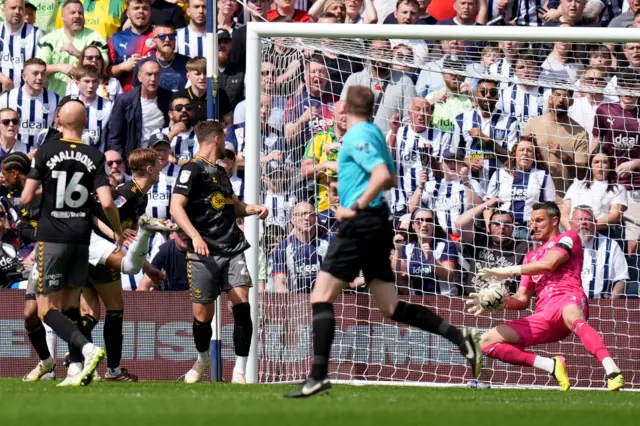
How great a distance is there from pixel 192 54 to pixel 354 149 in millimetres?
8150

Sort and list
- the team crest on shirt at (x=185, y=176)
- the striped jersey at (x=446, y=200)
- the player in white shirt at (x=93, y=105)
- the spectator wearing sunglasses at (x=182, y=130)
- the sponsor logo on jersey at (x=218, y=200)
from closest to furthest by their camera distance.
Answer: the team crest on shirt at (x=185, y=176)
the sponsor logo on jersey at (x=218, y=200)
the striped jersey at (x=446, y=200)
the spectator wearing sunglasses at (x=182, y=130)
the player in white shirt at (x=93, y=105)

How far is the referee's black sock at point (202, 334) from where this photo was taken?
34.7ft

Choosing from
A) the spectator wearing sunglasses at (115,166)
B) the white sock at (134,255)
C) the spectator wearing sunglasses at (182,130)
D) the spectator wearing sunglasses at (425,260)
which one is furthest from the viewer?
the spectator wearing sunglasses at (182,130)

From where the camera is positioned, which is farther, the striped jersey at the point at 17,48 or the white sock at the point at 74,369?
the striped jersey at the point at 17,48

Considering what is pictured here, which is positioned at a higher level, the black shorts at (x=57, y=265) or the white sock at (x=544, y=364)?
the black shorts at (x=57, y=265)

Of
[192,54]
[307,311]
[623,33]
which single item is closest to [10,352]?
[307,311]

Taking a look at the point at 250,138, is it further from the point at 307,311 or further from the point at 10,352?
the point at 10,352

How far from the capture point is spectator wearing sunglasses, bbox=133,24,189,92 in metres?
15.0

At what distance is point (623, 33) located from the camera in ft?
36.9

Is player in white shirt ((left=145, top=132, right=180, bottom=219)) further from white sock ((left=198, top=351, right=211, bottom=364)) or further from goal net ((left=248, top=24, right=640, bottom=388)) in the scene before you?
white sock ((left=198, top=351, right=211, bottom=364))

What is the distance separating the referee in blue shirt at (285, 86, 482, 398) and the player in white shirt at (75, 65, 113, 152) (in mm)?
7348

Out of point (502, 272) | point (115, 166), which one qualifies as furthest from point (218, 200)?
point (115, 166)

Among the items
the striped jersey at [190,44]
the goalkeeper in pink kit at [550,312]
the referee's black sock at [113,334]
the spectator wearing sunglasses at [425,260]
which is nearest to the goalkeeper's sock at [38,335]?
the referee's black sock at [113,334]

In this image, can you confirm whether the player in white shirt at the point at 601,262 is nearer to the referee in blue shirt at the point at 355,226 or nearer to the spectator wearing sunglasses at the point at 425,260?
the spectator wearing sunglasses at the point at 425,260
